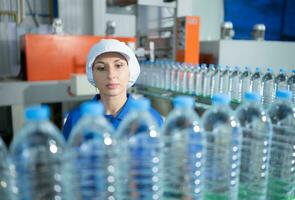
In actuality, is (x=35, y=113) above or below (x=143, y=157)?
above

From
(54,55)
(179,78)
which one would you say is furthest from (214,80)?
(54,55)

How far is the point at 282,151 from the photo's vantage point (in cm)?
89

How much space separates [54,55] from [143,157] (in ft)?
7.62

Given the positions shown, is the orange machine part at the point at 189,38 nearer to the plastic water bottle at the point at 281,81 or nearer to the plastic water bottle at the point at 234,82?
the plastic water bottle at the point at 234,82

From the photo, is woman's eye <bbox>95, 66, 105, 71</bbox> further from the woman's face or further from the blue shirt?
the blue shirt

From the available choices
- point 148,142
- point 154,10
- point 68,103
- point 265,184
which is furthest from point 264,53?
point 148,142

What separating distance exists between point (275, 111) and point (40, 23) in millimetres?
3670

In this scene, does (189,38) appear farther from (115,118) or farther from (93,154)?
(93,154)

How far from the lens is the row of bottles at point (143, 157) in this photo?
59cm

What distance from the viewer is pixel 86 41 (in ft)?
9.23

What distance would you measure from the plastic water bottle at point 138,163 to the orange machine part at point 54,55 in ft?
7.33

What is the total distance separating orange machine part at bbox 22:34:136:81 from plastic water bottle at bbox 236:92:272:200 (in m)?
2.22

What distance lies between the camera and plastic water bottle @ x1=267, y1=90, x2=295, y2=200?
82 cm

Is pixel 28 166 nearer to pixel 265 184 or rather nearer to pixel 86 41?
pixel 265 184
